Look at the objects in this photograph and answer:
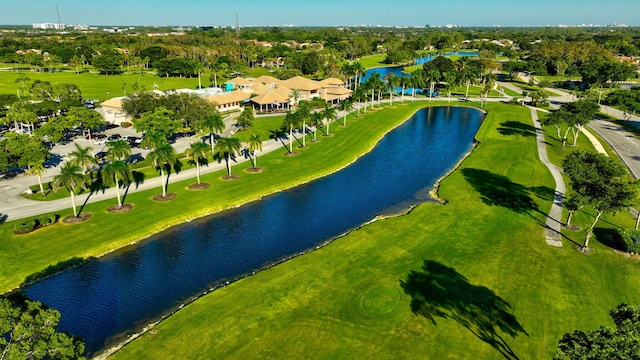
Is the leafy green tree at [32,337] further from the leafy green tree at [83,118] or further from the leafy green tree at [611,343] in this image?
the leafy green tree at [83,118]

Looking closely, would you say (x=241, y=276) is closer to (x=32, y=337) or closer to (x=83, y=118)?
(x=32, y=337)

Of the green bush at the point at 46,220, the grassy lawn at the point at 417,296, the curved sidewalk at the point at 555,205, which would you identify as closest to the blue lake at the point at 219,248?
the grassy lawn at the point at 417,296

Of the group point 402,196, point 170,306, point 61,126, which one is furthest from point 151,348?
point 61,126

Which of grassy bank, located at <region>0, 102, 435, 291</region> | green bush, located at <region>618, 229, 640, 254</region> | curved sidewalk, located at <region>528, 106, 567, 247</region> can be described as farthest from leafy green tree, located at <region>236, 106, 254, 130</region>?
green bush, located at <region>618, 229, 640, 254</region>

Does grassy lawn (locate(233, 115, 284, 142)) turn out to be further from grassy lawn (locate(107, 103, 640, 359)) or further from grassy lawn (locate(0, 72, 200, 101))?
grassy lawn (locate(0, 72, 200, 101))

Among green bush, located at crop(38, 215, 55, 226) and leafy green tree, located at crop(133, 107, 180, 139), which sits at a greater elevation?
leafy green tree, located at crop(133, 107, 180, 139)

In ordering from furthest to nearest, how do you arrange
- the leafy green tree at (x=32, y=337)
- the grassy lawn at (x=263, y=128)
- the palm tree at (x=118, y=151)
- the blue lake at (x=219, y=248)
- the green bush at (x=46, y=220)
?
the grassy lawn at (x=263, y=128) → the palm tree at (x=118, y=151) → the green bush at (x=46, y=220) → the blue lake at (x=219, y=248) → the leafy green tree at (x=32, y=337)
